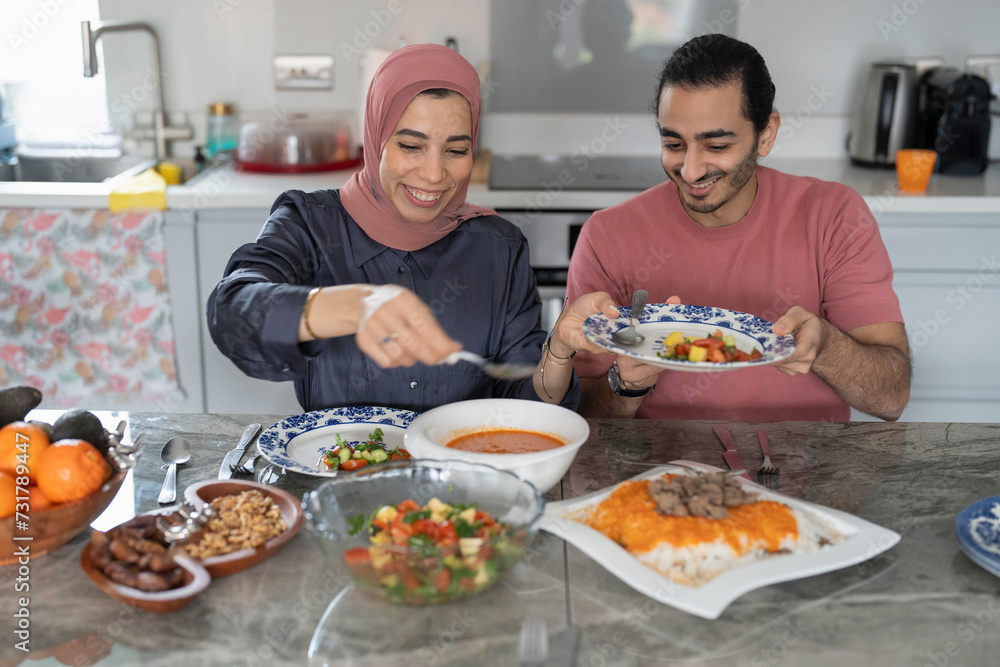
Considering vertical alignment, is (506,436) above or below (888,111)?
below

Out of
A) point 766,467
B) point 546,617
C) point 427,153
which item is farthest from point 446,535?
point 427,153

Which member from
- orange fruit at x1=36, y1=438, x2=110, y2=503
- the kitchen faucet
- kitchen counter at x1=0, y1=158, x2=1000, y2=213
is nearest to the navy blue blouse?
orange fruit at x1=36, y1=438, x2=110, y2=503

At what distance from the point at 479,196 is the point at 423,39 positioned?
0.88 m

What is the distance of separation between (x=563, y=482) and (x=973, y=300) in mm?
2004

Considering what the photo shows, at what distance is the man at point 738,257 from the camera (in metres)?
1.59

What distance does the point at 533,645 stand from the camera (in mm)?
815

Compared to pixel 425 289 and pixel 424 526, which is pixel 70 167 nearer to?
pixel 425 289

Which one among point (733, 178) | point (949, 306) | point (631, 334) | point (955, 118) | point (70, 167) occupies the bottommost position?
point (949, 306)

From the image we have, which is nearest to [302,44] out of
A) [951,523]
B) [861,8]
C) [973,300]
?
[861,8]

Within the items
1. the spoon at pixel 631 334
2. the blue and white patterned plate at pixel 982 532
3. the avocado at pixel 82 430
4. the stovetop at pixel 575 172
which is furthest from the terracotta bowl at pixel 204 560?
the stovetop at pixel 575 172

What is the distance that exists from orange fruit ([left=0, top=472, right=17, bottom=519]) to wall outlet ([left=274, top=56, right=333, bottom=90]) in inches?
96.6

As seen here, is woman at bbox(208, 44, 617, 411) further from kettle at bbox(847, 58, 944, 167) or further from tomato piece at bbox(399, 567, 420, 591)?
kettle at bbox(847, 58, 944, 167)

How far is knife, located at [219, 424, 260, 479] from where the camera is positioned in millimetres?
1201

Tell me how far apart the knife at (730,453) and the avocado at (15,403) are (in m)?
0.97
